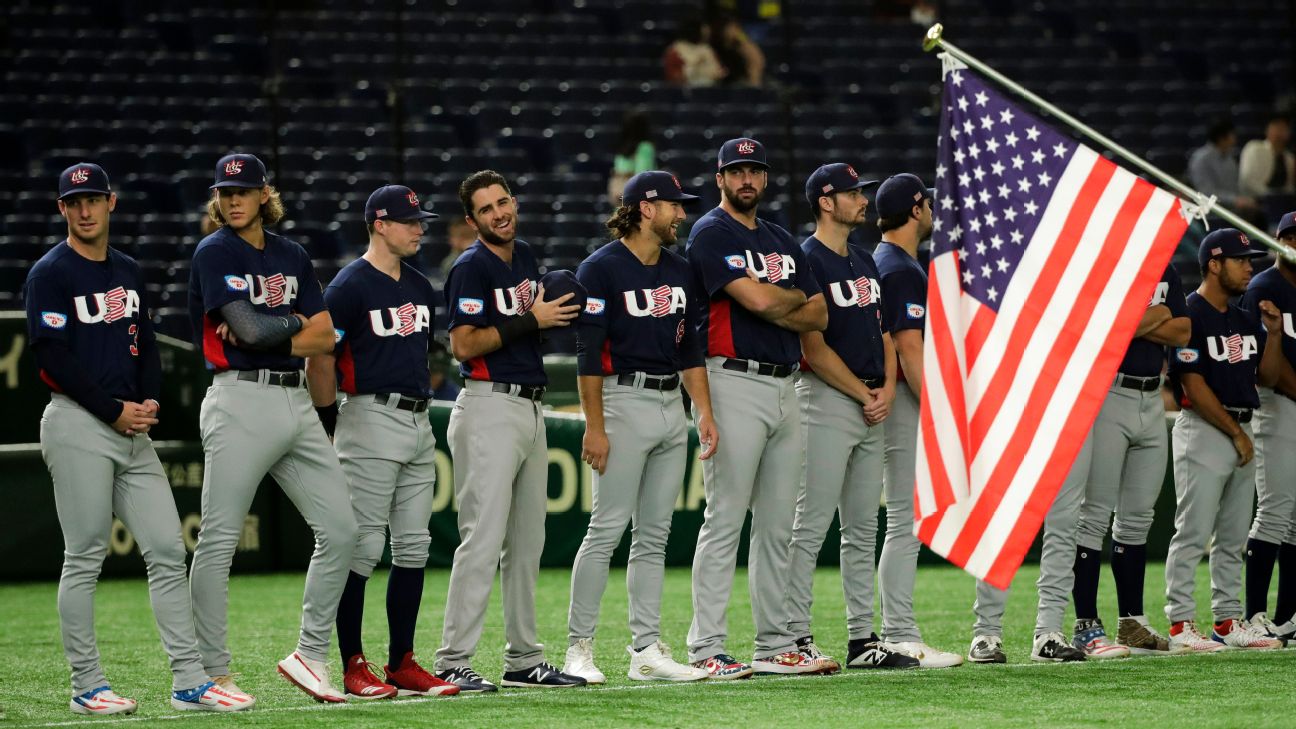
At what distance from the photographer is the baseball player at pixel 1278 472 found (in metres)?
8.06

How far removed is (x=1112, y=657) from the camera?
7.44 meters

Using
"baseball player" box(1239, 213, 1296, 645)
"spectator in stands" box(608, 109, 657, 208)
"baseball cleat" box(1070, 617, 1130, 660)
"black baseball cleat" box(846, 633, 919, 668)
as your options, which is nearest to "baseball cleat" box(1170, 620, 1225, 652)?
"baseball cleat" box(1070, 617, 1130, 660)

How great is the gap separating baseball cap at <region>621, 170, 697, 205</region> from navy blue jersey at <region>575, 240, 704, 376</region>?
0.71 feet

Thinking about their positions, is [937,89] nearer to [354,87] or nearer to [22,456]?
[354,87]

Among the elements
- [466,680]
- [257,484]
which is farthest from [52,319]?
[466,680]

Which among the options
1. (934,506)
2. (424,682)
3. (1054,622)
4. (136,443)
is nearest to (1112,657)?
(1054,622)

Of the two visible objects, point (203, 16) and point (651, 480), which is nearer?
point (651, 480)

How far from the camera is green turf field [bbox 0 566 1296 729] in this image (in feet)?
18.9

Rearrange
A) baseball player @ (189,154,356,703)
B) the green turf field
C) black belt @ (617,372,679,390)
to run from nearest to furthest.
A: the green turf field
baseball player @ (189,154,356,703)
black belt @ (617,372,679,390)

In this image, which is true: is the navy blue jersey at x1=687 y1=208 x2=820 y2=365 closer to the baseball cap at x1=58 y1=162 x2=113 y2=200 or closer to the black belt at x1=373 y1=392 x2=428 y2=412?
the black belt at x1=373 y1=392 x2=428 y2=412

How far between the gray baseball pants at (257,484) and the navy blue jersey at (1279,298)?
4.53 m

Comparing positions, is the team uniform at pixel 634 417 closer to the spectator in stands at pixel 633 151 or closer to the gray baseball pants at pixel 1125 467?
the gray baseball pants at pixel 1125 467

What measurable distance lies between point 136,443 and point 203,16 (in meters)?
11.4

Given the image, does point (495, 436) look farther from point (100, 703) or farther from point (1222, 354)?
point (1222, 354)
